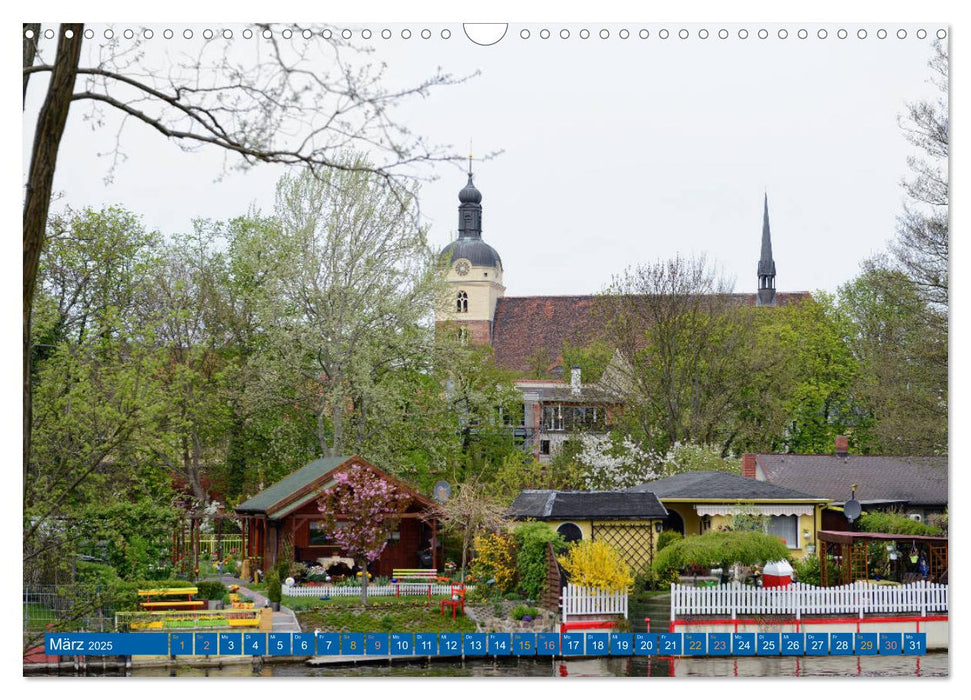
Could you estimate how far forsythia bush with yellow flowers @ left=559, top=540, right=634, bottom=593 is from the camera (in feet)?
49.7

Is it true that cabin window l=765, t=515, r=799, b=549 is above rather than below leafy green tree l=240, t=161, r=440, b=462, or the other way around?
below

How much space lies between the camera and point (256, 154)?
5289mm

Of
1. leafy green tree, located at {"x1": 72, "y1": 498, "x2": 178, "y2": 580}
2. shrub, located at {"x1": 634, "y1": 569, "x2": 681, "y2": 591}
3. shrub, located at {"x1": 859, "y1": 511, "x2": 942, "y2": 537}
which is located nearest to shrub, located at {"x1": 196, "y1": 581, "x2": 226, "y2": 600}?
leafy green tree, located at {"x1": 72, "y1": 498, "x2": 178, "y2": 580}

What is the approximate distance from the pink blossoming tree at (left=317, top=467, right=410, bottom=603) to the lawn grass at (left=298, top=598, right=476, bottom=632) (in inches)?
83.4

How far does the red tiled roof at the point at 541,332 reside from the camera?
3578 centimetres

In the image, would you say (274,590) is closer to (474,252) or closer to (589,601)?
(589,601)

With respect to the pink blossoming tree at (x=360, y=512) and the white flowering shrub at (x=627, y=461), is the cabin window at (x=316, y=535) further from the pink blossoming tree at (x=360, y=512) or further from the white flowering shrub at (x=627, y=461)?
the white flowering shrub at (x=627, y=461)

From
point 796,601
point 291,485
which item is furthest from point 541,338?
point 796,601

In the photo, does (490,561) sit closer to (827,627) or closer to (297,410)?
(297,410)

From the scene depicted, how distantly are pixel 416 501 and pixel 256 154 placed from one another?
17.3 m

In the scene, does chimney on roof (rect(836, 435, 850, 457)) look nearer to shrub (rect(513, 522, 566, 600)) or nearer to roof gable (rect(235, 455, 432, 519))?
roof gable (rect(235, 455, 432, 519))

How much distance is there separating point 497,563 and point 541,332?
20.3 meters

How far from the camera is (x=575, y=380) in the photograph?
3594 cm

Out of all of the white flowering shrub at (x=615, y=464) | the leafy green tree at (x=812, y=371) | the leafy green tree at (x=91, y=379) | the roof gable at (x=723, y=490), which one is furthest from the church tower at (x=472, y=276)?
the leafy green tree at (x=812, y=371)
